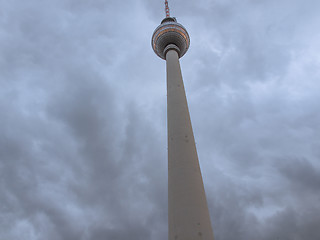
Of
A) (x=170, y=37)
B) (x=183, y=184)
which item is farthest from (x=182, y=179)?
(x=170, y=37)

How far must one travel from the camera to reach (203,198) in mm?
23312

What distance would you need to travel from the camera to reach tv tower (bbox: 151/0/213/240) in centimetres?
2105

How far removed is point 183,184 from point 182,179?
566 millimetres

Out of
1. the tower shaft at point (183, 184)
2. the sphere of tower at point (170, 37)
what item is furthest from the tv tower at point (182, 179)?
the sphere of tower at point (170, 37)

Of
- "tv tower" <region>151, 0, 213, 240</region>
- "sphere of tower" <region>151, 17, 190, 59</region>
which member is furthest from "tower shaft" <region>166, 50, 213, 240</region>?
"sphere of tower" <region>151, 17, 190, 59</region>

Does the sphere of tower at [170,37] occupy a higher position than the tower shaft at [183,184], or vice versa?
the sphere of tower at [170,37]

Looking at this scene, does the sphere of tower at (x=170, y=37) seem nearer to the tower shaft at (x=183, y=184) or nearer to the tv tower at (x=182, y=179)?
the tv tower at (x=182, y=179)

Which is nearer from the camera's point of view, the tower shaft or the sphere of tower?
the tower shaft

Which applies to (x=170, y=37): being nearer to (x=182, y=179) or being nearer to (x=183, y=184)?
(x=182, y=179)

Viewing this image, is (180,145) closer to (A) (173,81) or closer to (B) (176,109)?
(B) (176,109)

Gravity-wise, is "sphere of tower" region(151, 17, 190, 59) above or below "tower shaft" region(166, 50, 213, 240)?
above

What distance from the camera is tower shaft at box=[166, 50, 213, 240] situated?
21.0 m

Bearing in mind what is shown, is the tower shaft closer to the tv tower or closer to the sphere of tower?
the tv tower

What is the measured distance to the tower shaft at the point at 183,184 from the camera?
826 inches
